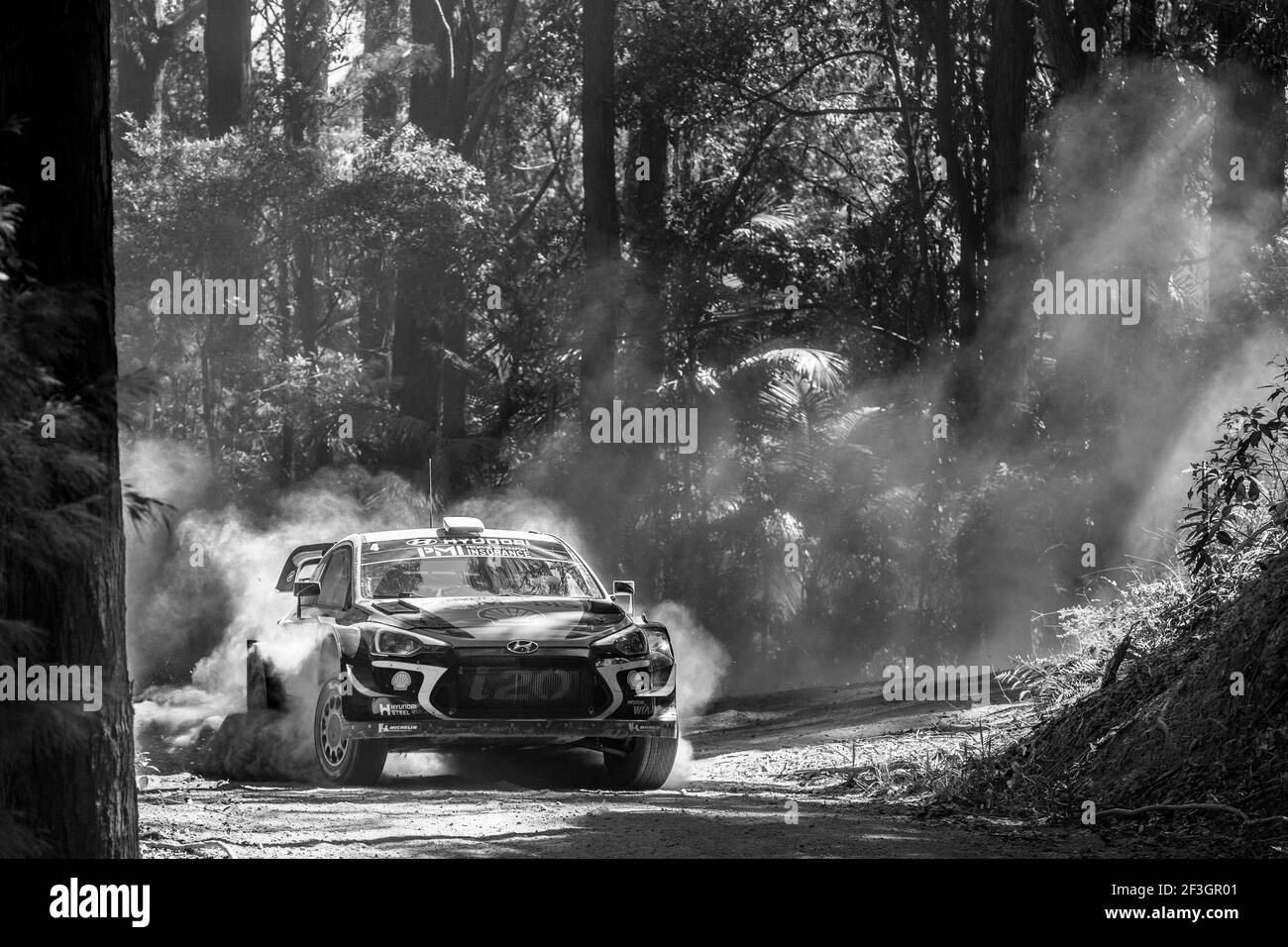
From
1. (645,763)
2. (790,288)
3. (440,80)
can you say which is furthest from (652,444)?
(645,763)

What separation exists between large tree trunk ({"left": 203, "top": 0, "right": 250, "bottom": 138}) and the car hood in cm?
2172

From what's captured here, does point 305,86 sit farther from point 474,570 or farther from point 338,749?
point 338,749

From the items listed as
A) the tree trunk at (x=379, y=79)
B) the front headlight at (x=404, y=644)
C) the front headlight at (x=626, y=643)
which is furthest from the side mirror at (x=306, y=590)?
the tree trunk at (x=379, y=79)

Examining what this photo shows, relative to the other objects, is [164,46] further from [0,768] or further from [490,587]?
[0,768]

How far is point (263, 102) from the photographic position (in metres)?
32.9

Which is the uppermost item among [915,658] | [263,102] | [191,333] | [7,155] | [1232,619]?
[263,102]

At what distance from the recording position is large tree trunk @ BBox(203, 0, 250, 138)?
1209 inches

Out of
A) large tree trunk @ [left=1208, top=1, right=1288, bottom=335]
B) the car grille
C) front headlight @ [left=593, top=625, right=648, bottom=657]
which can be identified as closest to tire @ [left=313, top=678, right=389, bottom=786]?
the car grille

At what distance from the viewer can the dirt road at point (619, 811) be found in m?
7.70

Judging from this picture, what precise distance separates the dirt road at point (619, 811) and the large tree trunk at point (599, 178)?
12.9m

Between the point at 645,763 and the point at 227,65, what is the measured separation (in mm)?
23536

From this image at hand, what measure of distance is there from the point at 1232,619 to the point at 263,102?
87.9 ft

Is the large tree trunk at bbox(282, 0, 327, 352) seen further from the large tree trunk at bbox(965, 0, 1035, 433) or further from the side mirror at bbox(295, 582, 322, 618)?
the side mirror at bbox(295, 582, 322, 618)

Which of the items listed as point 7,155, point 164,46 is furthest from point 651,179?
point 7,155
